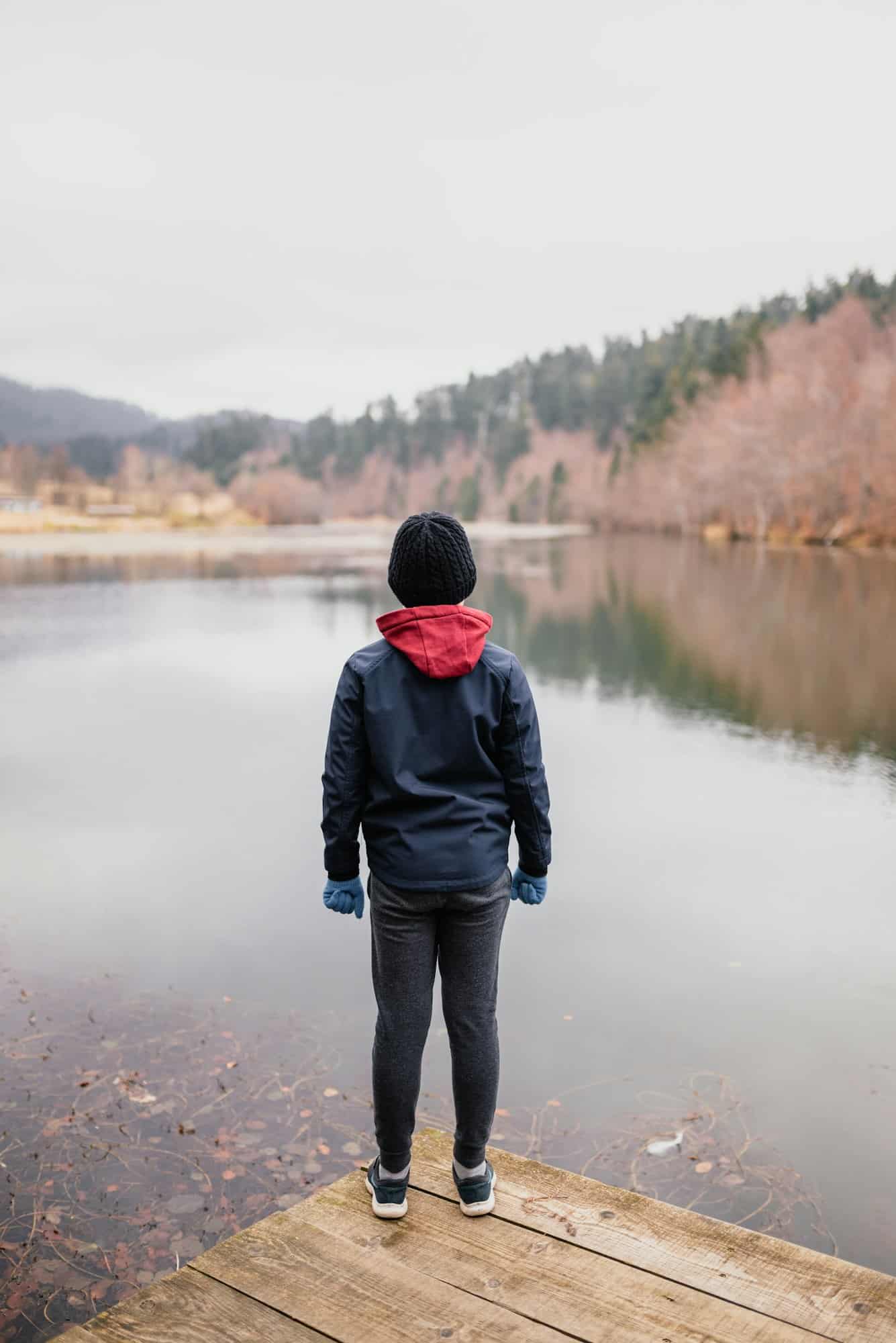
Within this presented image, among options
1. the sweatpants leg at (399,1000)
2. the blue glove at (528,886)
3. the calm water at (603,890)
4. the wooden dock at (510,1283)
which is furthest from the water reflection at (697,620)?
the sweatpants leg at (399,1000)

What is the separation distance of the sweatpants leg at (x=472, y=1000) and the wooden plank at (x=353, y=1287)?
1.00ft

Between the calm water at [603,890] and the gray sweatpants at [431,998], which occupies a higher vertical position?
the gray sweatpants at [431,998]

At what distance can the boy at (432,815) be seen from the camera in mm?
2762

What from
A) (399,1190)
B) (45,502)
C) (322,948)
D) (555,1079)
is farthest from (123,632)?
(45,502)

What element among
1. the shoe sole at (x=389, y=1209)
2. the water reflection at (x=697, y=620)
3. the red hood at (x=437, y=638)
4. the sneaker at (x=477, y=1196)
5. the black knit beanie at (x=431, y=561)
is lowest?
the water reflection at (x=697, y=620)

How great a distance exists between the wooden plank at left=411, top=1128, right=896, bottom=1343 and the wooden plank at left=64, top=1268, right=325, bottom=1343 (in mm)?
597

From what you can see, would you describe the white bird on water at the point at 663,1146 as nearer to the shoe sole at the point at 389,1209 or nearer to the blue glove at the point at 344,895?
the shoe sole at the point at 389,1209

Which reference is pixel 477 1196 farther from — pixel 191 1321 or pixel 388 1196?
pixel 191 1321

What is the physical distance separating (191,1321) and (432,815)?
3.96 feet

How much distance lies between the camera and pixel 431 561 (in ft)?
9.17

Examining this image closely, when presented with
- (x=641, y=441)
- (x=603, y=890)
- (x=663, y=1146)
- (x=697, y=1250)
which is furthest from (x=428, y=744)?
(x=641, y=441)

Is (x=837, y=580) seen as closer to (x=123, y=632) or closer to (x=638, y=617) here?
(x=638, y=617)

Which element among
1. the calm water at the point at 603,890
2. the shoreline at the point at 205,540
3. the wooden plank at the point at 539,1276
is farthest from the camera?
the shoreline at the point at 205,540

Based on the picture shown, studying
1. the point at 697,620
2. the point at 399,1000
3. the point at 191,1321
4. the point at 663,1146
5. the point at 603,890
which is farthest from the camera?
the point at 697,620
